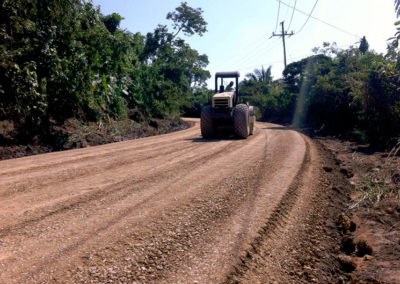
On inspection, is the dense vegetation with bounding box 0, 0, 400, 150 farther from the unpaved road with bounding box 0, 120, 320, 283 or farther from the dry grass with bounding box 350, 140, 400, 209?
the unpaved road with bounding box 0, 120, 320, 283

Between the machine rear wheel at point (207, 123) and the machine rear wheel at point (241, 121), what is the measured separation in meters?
0.90

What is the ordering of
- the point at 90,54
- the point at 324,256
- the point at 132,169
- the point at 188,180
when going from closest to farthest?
the point at 324,256
the point at 188,180
the point at 132,169
the point at 90,54

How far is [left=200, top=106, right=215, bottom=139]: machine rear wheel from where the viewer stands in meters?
12.5

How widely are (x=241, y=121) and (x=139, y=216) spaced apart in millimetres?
8918

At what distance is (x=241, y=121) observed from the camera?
40.2ft

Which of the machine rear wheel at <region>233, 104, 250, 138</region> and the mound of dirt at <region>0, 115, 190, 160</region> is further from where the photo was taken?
the machine rear wheel at <region>233, 104, 250, 138</region>

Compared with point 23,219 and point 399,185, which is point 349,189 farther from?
point 23,219

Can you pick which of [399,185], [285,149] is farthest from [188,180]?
[285,149]

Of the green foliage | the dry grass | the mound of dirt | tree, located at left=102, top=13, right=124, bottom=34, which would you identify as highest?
tree, located at left=102, top=13, right=124, bottom=34

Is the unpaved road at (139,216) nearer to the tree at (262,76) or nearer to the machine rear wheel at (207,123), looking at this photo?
the machine rear wheel at (207,123)

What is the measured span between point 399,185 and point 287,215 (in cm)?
236

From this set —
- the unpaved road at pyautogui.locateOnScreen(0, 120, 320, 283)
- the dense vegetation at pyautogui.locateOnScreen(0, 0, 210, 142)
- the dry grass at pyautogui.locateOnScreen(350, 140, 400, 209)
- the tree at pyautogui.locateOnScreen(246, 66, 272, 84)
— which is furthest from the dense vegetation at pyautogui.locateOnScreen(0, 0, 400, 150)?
the tree at pyautogui.locateOnScreen(246, 66, 272, 84)

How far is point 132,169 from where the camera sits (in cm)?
647

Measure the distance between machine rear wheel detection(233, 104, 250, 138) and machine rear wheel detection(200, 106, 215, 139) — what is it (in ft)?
2.97
